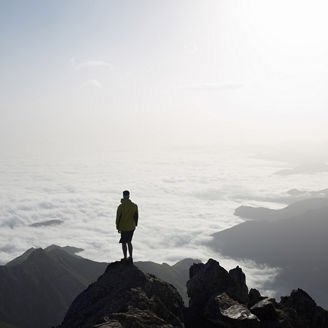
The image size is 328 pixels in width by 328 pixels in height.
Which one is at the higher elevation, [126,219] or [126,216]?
[126,216]

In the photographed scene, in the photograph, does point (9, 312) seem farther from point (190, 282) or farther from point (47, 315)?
point (190, 282)

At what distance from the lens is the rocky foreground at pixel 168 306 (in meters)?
16.2

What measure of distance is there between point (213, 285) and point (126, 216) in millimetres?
8025

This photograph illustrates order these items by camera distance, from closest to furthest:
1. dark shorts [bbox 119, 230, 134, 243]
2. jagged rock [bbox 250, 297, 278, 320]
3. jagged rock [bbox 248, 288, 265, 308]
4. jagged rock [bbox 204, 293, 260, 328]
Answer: jagged rock [bbox 204, 293, 260, 328] → jagged rock [bbox 250, 297, 278, 320] → dark shorts [bbox 119, 230, 134, 243] → jagged rock [bbox 248, 288, 265, 308]

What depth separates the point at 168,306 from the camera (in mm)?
18828

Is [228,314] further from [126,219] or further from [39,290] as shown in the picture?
[39,290]

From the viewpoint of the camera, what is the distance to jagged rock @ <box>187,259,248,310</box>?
22188mm

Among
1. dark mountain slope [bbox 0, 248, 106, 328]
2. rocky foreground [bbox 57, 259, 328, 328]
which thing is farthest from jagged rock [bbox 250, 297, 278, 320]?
dark mountain slope [bbox 0, 248, 106, 328]

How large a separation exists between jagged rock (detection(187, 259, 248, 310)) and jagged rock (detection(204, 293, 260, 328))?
295cm

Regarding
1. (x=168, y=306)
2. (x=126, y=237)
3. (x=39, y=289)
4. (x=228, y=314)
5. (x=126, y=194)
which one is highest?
(x=126, y=194)

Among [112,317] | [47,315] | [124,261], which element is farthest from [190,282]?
[47,315]

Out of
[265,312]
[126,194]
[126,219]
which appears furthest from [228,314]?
[126,194]

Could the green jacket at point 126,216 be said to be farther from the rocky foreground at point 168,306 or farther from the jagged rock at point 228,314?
the jagged rock at point 228,314

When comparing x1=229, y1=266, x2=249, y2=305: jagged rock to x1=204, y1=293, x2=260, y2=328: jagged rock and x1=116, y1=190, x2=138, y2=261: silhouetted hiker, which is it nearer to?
x1=204, y1=293, x2=260, y2=328: jagged rock
